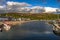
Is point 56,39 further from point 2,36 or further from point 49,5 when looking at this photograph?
point 2,36

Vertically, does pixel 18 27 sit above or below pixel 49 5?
below

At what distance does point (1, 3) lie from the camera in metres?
4.06

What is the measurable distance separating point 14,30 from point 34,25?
1.69 feet

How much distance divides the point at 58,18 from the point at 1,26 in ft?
4.66

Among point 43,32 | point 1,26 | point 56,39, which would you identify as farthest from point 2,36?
point 56,39

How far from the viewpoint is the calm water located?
4.01 metres

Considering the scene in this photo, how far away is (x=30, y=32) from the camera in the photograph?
4117 millimetres

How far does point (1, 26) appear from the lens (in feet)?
13.1

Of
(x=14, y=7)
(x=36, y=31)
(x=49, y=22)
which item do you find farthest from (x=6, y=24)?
(x=49, y=22)

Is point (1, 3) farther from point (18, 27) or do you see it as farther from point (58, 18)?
point (58, 18)

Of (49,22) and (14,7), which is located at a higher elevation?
(14,7)

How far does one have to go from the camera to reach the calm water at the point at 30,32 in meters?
4.01

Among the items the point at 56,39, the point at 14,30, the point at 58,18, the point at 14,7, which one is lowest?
the point at 56,39

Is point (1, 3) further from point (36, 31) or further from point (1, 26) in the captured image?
point (36, 31)
